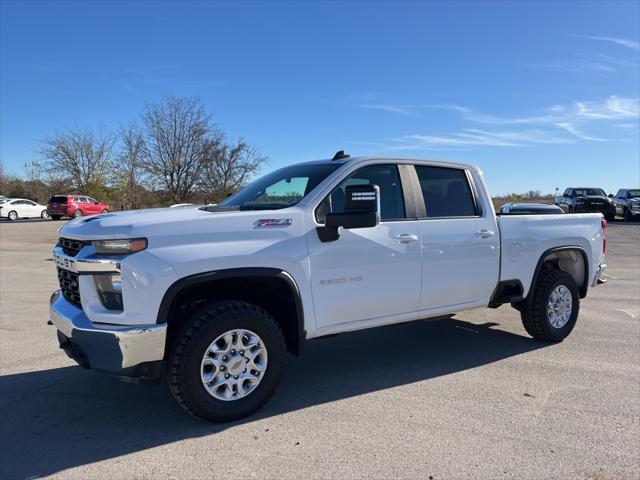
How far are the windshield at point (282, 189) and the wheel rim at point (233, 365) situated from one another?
111 cm

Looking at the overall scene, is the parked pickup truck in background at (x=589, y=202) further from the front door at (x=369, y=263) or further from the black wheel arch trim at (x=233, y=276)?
the black wheel arch trim at (x=233, y=276)

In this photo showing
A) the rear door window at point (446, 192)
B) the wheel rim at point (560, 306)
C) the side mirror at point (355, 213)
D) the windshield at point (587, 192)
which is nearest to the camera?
the side mirror at point (355, 213)

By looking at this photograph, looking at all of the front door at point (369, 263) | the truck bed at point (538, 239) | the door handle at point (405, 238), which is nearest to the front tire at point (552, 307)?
the truck bed at point (538, 239)

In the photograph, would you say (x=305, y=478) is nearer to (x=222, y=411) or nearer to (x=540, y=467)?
(x=222, y=411)

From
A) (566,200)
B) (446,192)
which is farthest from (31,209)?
(446,192)

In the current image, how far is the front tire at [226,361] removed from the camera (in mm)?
3338

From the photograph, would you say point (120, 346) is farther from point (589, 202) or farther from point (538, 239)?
point (589, 202)

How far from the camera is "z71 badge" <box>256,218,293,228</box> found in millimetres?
3609

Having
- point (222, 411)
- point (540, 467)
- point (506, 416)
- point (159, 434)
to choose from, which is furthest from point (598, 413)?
point (159, 434)

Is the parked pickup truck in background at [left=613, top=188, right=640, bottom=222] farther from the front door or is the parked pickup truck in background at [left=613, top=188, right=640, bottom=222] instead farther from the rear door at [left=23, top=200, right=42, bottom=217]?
the rear door at [left=23, top=200, right=42, bottom=217]

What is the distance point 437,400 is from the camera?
395 cm

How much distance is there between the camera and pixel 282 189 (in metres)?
4.37

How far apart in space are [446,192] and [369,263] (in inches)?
55.2

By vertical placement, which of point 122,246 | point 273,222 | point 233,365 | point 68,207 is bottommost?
point 233,365
